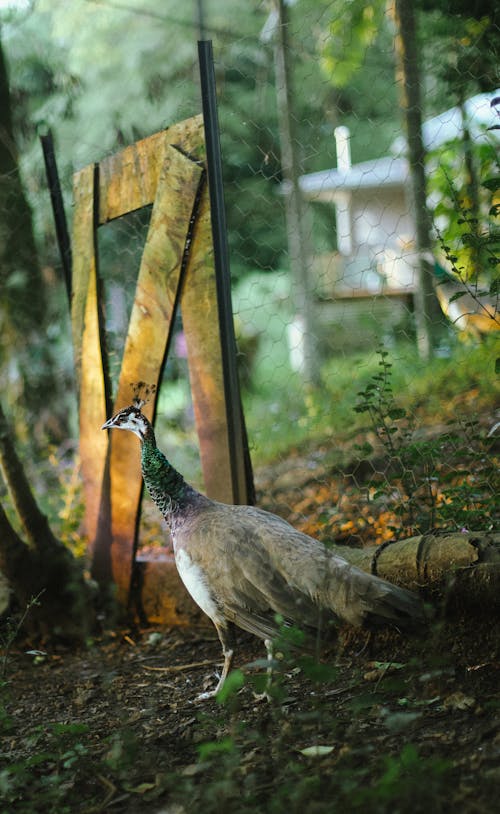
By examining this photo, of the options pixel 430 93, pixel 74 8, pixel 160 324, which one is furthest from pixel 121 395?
pixel 74 8

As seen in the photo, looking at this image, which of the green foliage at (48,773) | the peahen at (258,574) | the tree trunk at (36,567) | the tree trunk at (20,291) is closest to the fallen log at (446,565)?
the peahen at (258,574)

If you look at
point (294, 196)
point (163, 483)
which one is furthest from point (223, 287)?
point (163, 483)

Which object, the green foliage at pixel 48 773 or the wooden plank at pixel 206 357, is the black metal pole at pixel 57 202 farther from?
the green foliage at pixel 48 773

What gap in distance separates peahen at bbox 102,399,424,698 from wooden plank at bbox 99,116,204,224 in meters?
1.16

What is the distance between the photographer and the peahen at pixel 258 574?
2490mm

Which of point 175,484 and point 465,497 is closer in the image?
point 465,497

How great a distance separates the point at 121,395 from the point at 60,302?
2.26 meters

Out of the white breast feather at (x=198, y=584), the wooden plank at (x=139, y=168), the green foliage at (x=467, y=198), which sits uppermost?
the wooden plank at (x=139, y=168)

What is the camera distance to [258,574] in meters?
2.75

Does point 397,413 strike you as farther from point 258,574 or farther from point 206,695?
point 206,695

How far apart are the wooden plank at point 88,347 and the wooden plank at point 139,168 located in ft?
0.28

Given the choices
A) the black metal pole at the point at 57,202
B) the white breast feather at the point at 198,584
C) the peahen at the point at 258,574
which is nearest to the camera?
the peahen at the point at 258,574

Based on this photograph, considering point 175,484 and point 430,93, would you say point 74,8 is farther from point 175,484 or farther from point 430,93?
point 175,484

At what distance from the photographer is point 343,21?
3646 mm
